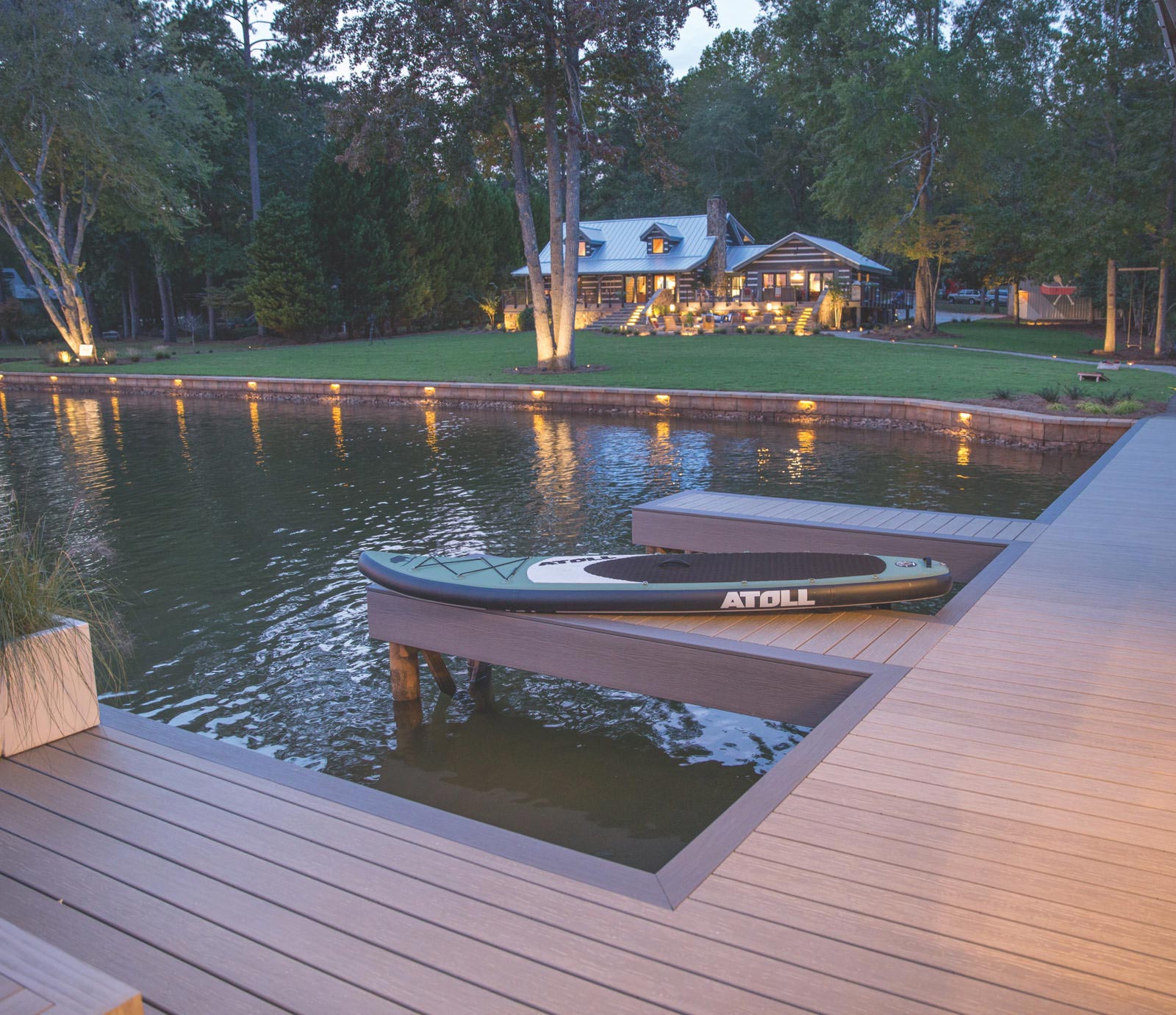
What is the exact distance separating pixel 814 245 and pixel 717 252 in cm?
453

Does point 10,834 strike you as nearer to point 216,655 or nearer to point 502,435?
point 216,655

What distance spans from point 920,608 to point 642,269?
35256 millimetres

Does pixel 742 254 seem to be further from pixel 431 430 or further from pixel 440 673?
pixel 440 673

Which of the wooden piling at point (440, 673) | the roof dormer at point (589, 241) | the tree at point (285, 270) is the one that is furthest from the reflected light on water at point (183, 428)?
the roof dormer at point (589, 241)

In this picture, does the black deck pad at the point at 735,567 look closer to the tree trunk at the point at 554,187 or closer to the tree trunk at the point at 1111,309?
the tree trunk at the point at 554,187

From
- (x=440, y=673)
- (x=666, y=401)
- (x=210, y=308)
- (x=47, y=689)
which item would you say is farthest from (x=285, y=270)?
(x=47, y=689)

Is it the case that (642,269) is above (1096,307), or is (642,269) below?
above

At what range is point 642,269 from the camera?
134ft

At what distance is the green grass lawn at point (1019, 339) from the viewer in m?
27.8

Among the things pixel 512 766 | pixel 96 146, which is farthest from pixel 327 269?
pixel 512 766

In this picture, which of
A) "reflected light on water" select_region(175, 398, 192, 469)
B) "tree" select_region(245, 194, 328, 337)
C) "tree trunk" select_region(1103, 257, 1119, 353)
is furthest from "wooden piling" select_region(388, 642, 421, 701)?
"tree" select_region(245, 194, 328, 337)

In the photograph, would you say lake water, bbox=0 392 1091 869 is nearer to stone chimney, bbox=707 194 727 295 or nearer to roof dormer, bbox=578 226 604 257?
stone chimney, bbox=707 194 727 295

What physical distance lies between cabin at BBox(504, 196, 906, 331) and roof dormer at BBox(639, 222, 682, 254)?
1.3 inches

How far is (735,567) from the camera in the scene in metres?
5.07
